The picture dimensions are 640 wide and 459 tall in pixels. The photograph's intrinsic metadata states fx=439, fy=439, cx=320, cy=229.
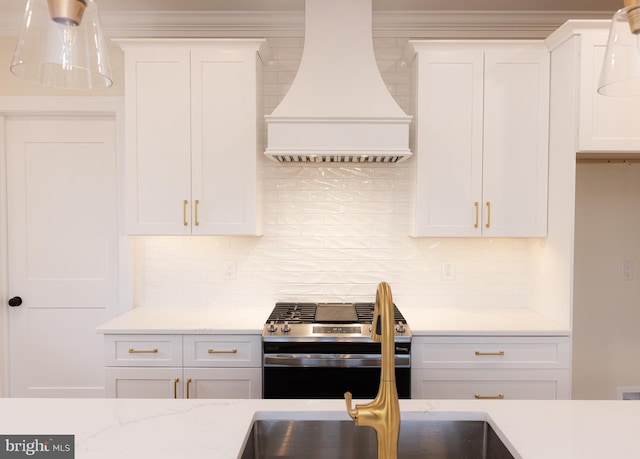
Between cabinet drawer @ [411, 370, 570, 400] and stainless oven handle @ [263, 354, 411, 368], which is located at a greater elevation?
stainless oven handle @ [263, 354, 411, 368]

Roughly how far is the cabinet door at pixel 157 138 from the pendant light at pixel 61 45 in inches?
→ 61.7

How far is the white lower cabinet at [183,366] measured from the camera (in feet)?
7.53

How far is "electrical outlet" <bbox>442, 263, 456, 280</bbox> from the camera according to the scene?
2842 millimetres

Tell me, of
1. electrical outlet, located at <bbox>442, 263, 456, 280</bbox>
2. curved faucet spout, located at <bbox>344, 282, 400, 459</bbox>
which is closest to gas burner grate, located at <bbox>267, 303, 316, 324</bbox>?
electrical outlet, located at <bbox>442, 263, 456, 280</bbox>

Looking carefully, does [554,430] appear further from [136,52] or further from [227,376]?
[136,52]

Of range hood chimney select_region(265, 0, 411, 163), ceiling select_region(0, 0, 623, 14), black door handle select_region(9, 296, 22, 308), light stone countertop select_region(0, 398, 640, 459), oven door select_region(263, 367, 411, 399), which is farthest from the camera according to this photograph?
black door handle select_region(9, 296, 22, 308)

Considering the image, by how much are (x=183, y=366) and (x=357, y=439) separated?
1410 mm

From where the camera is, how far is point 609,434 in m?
1.07

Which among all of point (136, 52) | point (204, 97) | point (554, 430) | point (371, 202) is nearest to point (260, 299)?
point (371, 202)

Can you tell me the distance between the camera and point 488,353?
2.28 meters

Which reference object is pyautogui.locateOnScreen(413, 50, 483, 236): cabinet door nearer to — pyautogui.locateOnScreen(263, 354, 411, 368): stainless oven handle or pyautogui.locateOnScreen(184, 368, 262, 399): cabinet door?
pyautogui.locateOnScreen(263, 354, 411, 368): stainless oven handle

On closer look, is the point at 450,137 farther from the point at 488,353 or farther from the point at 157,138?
the point at 157,138

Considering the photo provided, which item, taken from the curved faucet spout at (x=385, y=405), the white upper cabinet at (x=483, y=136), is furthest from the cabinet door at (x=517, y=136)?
the curved faucet spout at (x=385, y=405)

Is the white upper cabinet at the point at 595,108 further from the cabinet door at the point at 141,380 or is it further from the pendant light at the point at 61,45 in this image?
the cabinet door at the point at 141,380
